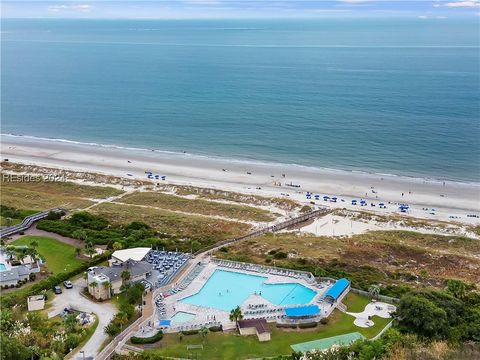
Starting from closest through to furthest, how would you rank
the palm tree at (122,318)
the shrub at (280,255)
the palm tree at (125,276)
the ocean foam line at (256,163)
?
1. the palm tree at (122,318)
2. the palm tree at (125,276)
3. the shrub at (280,255)
4. the ocean foam line at (256,163)

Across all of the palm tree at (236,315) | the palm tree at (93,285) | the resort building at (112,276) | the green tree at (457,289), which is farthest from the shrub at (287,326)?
the palm tree at (93,285)

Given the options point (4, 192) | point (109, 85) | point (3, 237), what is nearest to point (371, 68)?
point (109, 85)

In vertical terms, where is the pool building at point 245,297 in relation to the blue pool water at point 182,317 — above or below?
above

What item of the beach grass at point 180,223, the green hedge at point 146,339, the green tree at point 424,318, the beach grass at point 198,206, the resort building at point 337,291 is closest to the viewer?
the green hedge at point 146,339

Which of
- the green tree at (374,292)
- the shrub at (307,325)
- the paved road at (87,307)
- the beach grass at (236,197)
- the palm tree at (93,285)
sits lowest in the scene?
the paved road at (87,307)

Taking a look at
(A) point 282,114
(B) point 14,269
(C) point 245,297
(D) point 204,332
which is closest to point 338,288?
(C) point 245,297

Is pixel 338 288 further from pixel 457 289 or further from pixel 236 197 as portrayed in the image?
pixel 236 197

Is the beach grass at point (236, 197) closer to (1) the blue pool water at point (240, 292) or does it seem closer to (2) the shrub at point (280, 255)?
(2) the shrub at point (280, 255)
